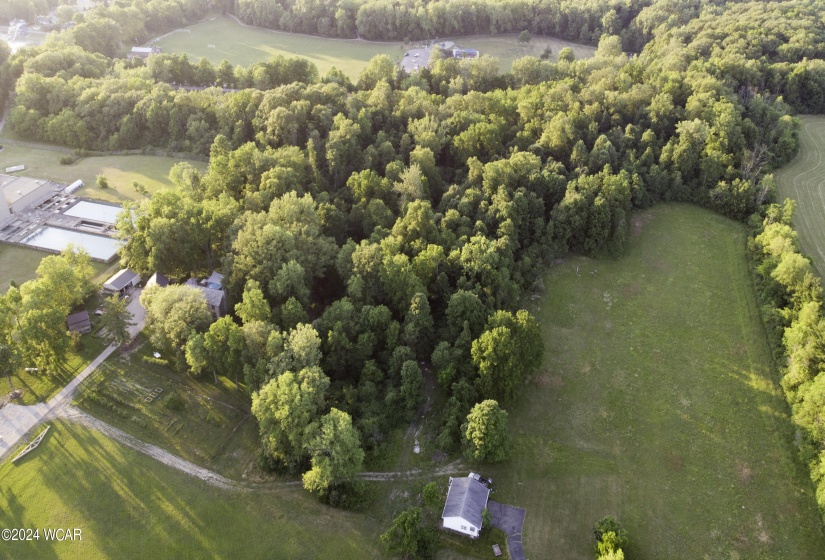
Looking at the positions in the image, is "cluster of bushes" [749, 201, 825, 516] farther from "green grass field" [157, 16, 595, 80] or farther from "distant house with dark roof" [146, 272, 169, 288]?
"green grass field" [157, 16, 595, 80]

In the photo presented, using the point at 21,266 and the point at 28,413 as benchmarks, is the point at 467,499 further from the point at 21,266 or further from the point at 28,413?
the point at 21,266

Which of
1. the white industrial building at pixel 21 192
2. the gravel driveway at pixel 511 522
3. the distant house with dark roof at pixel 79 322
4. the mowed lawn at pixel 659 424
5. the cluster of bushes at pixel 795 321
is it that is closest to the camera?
the gravel driveway at pixel 511 522

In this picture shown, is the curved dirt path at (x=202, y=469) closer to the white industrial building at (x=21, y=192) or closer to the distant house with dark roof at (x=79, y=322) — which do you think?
the distant house with dark roof at (x=79, y=322)

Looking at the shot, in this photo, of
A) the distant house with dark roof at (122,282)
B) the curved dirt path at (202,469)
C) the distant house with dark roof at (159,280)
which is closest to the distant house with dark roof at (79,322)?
the distant house with dark roof at (122,282)

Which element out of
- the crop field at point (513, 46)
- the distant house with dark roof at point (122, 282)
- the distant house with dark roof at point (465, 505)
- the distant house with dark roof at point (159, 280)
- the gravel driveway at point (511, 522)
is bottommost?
the gravel driveway at point (511, 522)

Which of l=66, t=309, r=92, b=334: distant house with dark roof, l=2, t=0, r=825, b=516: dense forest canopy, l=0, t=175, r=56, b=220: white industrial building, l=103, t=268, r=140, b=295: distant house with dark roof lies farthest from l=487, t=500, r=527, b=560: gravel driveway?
l=0, t=175, r=56, b=220: white industrial building

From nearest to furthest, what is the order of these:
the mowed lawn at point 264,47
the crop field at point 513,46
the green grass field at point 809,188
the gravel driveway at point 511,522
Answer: the gravel driveway at point 511,522
the green grass field at point 809,188
the mowed lawn at point 264,47
the crop field at point 513,46

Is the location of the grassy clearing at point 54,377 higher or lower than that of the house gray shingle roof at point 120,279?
lower
